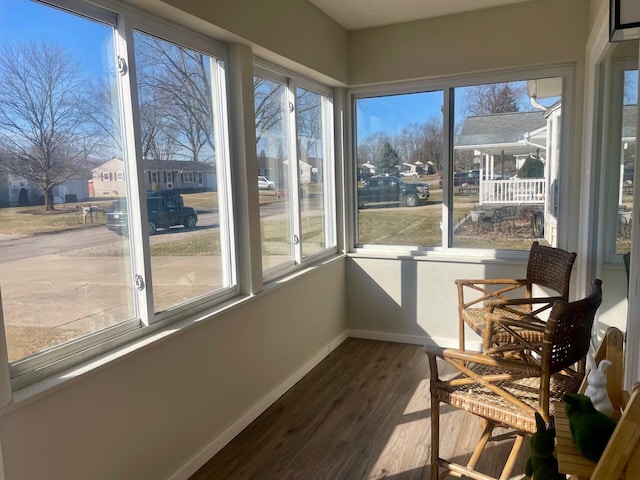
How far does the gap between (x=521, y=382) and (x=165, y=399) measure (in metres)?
1.60

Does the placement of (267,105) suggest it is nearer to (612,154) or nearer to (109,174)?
(109,174)

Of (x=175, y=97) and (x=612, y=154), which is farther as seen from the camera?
(x=612, y=154)

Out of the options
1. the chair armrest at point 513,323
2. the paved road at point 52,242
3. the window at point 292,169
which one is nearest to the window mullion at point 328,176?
the window at point 292,169

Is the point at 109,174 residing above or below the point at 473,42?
below

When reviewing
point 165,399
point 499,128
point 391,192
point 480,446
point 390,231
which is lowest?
point 480,446

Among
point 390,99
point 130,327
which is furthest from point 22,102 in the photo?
point 390,99

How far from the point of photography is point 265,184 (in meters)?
3.08

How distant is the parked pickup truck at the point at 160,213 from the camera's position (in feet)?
6.63

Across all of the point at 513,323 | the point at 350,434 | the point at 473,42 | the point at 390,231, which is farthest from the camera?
the point at 390,231

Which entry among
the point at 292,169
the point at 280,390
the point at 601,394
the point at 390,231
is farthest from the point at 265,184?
the point at 601,394

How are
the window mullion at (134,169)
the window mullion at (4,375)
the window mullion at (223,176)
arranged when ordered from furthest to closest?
the window mullion at (223,176), the window mullion at (134,169), the window mullion at (4,375)

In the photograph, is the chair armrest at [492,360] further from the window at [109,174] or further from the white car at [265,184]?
the white car at [265,184]

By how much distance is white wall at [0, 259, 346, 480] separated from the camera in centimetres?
165

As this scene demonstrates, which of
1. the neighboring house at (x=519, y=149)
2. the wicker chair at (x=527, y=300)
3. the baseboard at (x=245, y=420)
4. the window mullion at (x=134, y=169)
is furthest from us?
the neighboring house at (x=519, y=149)
